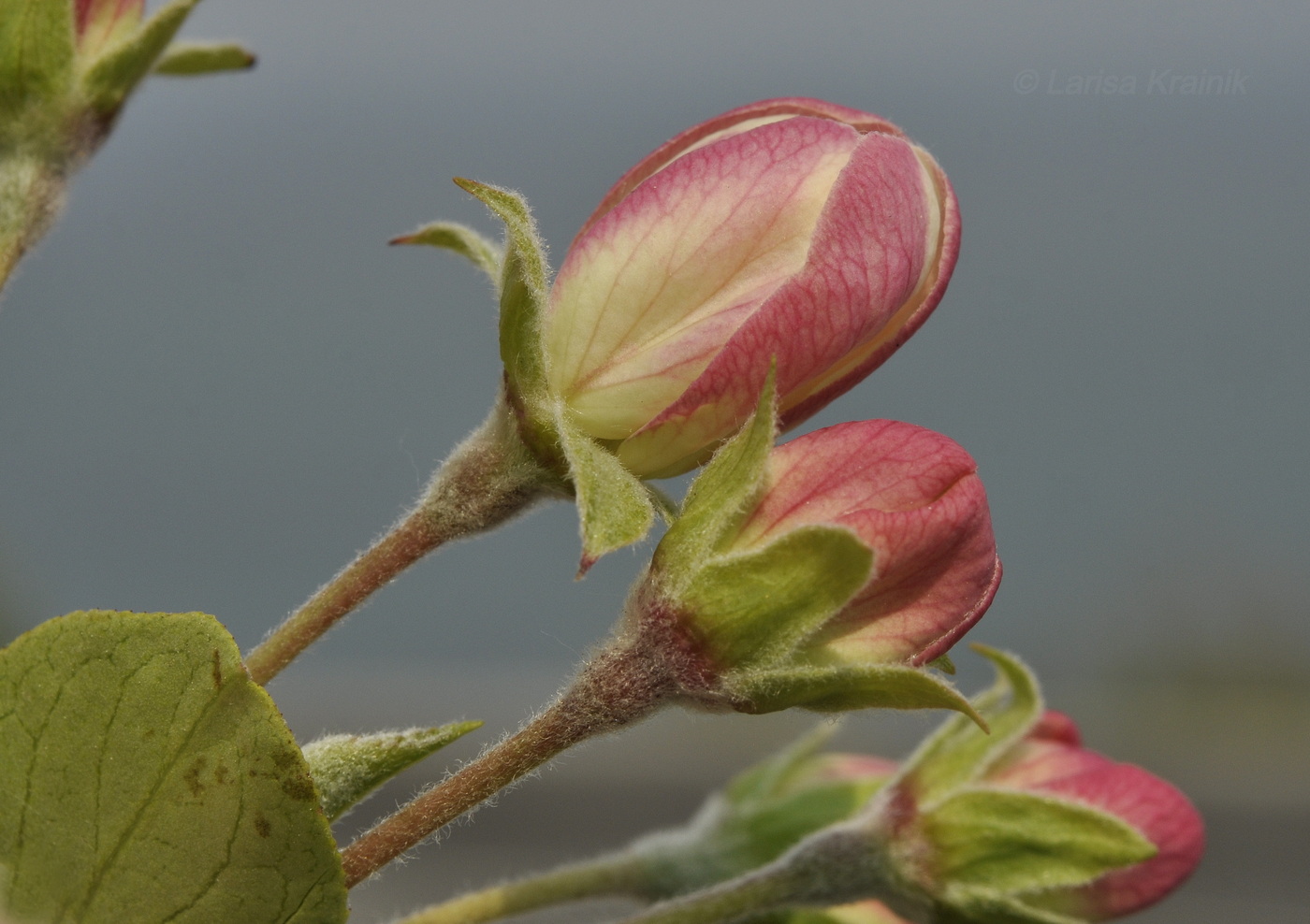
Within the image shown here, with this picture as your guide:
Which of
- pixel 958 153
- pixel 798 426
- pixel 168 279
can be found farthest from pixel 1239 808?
pixel 168 279

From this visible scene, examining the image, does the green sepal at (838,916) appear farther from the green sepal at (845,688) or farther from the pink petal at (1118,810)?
the green sepal at (845,688)

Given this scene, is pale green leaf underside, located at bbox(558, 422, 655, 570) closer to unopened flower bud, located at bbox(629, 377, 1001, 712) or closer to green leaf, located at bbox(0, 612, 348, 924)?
unopened flower bud, located at bbox(629, 377, 1001, 712)

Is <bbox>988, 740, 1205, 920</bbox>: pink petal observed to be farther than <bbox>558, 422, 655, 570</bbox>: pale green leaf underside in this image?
Yes

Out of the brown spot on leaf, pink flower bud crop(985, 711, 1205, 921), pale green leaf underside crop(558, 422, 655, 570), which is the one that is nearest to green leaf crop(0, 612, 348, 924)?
the brown spot on leaf

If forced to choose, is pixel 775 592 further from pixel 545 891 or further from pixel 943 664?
pixel 545 891

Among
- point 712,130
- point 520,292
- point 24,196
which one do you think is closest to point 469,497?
point 520,292

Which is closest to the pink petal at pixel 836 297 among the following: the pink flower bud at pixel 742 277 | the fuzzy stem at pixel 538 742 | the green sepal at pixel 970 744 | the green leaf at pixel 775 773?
the pink flower bud at pixel 742 277

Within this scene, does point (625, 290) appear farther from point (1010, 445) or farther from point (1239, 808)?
point (1010, 445)
